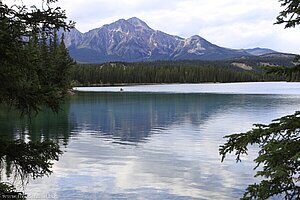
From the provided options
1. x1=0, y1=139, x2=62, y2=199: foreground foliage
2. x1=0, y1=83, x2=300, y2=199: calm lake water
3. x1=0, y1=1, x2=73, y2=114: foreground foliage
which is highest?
x1=0, y1=1, x2=73, y2=114: foreground foliage

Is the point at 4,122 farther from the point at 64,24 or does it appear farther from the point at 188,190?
the point at 64,24

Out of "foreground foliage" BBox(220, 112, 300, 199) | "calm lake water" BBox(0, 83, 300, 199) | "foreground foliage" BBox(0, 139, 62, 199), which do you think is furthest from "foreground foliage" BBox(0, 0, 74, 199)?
"calm lake water" BBox(0, 83, 300, 199)

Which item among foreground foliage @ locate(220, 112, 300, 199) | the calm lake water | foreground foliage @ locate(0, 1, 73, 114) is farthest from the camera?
the calm lake water

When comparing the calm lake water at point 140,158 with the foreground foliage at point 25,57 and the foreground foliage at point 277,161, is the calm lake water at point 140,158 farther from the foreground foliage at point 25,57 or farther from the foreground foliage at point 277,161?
the foreground foliage at point 277,161

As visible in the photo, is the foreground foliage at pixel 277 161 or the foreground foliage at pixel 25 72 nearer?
the foreground foliage at pixel 277 161

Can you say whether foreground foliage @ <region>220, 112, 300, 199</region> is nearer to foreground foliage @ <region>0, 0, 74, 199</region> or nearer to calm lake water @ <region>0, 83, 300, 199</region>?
foreground foliage @ <region>0, 0, 74, 199</region>

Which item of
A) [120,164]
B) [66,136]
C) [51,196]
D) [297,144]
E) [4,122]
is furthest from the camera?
[4,122]

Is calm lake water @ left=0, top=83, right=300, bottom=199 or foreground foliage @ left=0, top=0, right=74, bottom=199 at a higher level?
foreground foliage @ left=0, top=0, right=74, bottom=199

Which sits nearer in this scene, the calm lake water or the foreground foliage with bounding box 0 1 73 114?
the foreground foliage with bounding box 0 1 73 114

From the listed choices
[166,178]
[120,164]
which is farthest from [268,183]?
[120,164]

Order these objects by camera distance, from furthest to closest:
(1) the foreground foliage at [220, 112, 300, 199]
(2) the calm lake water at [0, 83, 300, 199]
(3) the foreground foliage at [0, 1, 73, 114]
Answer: (2) the calm lake water at [0, 83, 300, 199], (3) the foreground foliage at [0, 1, 73, 114], (1) the foreground foliage at [220, 112, 300, 199]

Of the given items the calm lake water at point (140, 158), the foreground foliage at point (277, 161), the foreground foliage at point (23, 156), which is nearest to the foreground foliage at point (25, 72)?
the foreground foliage at point (23, 156)

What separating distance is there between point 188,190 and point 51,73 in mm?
13113

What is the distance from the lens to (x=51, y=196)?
18.4 meters
